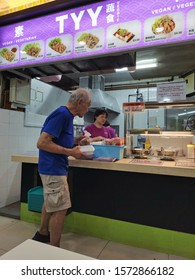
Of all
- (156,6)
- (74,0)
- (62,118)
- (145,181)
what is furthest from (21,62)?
(145,181)

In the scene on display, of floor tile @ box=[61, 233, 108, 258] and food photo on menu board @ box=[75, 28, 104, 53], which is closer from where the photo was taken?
floor tile @ box=[61, 233, 108, 258]

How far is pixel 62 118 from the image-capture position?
1623 millimetres

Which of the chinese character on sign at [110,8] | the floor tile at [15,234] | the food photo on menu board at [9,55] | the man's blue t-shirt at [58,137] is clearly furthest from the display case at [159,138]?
the food photo on menu board at [9,55]

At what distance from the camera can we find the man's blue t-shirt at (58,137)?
1600 millimetres

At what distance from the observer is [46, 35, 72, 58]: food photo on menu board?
7.66 feet

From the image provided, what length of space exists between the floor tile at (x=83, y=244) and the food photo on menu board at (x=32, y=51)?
7.13 ft

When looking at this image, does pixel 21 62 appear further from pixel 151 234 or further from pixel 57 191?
pixel 151 234

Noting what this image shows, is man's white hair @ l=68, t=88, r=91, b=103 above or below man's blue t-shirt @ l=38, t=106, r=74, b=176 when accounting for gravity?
above

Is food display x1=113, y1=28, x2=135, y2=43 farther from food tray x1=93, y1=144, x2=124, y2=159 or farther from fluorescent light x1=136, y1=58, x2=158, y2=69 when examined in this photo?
fluorescent light x1=136, y1=58, x2=158, y2=69

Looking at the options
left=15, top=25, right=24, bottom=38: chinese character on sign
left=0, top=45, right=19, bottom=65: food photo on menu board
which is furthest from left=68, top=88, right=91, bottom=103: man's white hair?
left=15, top=25, right=24, bottom=38: chinese character on sign

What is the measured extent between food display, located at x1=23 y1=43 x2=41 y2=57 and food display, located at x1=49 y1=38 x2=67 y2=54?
0.63 feet

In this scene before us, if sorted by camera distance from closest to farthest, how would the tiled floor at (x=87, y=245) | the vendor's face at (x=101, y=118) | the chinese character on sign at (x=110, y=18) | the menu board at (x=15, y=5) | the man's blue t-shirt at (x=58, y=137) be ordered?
the man's blue t-shirt at (x=58, y=137)
the tiled floor at (x=87, y=245)
the chinese character on sign at (x=110, y=18)
the menu board at (x=15, y=5)
the vendor's face at (x=101, y=118)

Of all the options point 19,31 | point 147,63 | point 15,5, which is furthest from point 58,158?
point 147,63

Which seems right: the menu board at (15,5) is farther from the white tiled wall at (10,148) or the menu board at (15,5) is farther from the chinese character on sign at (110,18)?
the white tiled wall at (10,148)
